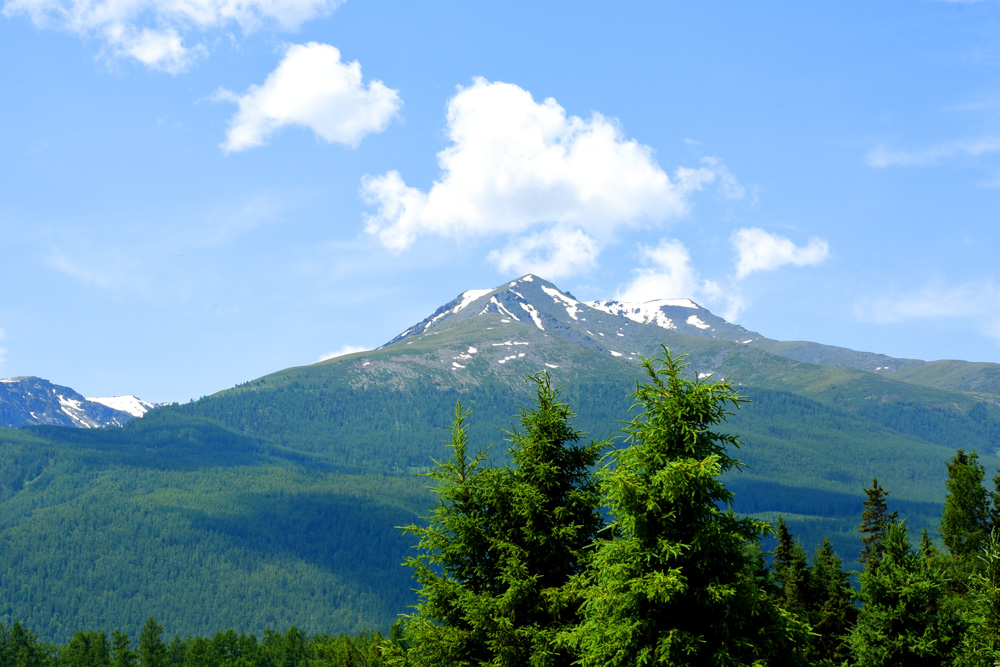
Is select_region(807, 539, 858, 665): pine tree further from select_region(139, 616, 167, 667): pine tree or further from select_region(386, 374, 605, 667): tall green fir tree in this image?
select_region(139, 616, 167, 667): pine tree

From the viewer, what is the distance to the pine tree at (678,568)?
55.3 ft

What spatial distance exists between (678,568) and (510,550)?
16.4ft

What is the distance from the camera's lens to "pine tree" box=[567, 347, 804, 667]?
16.8 metres

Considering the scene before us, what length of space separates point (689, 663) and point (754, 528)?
3.01 meters

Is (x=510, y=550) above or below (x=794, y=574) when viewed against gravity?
above

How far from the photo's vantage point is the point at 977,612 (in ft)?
90.5

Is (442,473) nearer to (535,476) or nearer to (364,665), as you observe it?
(535,476)

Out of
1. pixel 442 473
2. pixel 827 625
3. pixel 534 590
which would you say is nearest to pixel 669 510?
pixel 534 590

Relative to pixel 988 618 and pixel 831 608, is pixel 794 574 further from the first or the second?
pixel 988 618

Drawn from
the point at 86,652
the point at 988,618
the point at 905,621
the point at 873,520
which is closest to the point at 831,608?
the point at 873,520

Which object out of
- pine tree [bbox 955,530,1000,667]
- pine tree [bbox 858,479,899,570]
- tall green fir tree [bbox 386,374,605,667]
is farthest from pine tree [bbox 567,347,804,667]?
pine tree [bbox 858,479,899,570]

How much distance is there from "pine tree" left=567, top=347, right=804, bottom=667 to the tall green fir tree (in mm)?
2007

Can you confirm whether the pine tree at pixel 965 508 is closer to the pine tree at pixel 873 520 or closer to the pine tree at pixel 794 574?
the pine tree at pixel 873 520

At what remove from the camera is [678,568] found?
1661 cm
